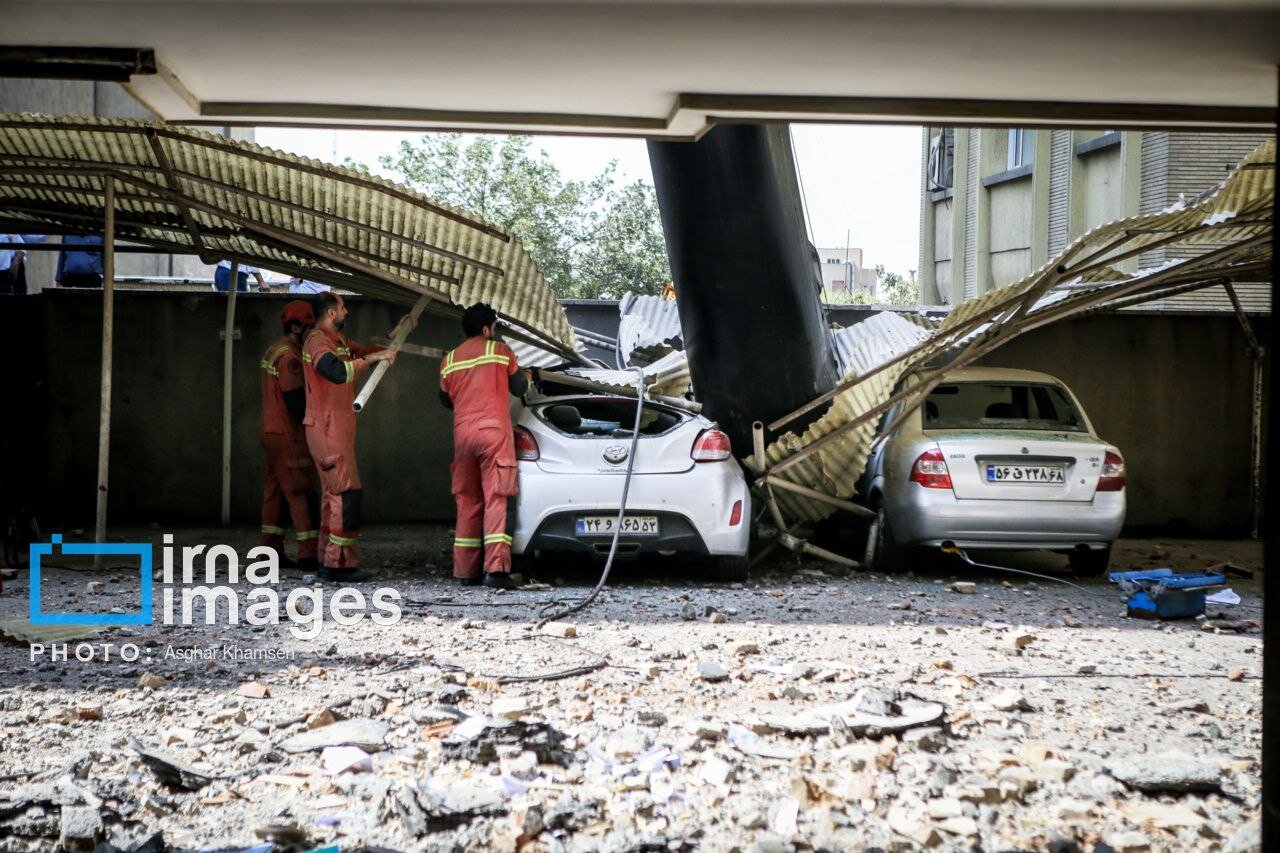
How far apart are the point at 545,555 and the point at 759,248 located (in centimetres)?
334

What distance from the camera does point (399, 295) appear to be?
11.5 m

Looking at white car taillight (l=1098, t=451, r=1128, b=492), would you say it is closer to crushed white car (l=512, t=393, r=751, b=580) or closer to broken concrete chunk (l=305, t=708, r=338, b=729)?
crushed white car (l=512, t=393, r=751, b=580)

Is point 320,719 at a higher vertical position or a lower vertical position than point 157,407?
lower

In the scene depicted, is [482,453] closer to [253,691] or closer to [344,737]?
[253,691]

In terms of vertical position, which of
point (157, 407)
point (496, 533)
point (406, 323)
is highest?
point (406, 323)

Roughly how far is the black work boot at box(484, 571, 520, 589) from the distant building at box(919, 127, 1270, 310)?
9883 mm

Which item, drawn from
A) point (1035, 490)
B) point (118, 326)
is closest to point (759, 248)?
point (1035, 490)

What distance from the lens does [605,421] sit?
1030 cm

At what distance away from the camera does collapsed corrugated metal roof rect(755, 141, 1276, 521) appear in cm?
931

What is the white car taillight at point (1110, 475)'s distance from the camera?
360 inches

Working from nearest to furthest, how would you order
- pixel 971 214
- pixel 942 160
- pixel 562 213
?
pixel 971 214
pixel 942 160
pixel 562 213

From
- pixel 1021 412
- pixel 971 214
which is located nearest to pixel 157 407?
pixel 1021 412

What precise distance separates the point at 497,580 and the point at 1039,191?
16.3 m

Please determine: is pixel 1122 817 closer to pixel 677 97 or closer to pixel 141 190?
pixel 677 97
